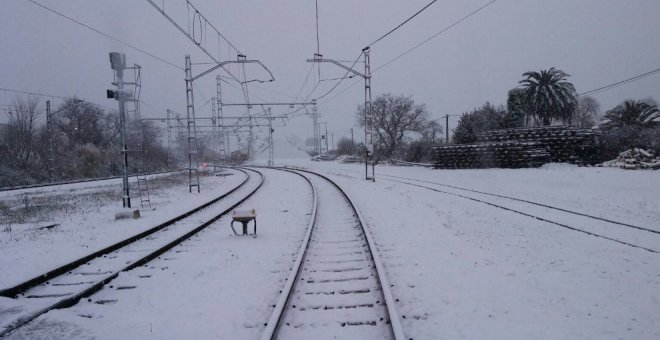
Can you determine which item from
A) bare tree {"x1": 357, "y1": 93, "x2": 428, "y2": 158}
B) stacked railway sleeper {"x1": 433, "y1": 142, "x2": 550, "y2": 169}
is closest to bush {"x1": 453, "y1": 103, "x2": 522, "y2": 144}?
stacked railway sleeper {"x1": 433, "y1": 142, "x2": 550, "y2": 169}

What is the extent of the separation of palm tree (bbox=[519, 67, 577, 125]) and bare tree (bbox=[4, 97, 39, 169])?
145ft

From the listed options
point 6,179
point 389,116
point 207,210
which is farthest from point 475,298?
point 389,116

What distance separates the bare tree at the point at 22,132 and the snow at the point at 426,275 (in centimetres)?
3047

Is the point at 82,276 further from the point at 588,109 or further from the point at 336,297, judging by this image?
the point at 588,109

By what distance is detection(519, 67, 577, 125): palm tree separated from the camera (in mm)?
39969

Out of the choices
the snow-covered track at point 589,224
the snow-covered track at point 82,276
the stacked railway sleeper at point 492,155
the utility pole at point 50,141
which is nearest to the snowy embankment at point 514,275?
the snow-covered track at point 589,224

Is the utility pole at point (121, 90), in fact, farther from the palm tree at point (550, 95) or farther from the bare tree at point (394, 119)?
the bare tree at point (394, 119)

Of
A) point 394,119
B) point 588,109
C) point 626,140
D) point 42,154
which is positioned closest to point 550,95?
point 626,140

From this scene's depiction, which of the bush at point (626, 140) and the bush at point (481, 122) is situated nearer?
the bush at point (626, 140)

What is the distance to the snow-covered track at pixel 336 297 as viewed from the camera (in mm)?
4875

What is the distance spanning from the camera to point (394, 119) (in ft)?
209

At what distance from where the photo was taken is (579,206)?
1459 cm

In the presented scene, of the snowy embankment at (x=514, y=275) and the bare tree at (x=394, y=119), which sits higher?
the bare tree at (x=394, y=119)

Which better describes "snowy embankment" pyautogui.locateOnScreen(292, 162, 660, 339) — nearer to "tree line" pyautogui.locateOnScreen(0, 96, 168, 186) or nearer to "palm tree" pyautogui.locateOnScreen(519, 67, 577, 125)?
"tree line" pyautogui.locateOnScreen(0, 96, 168, 186)
